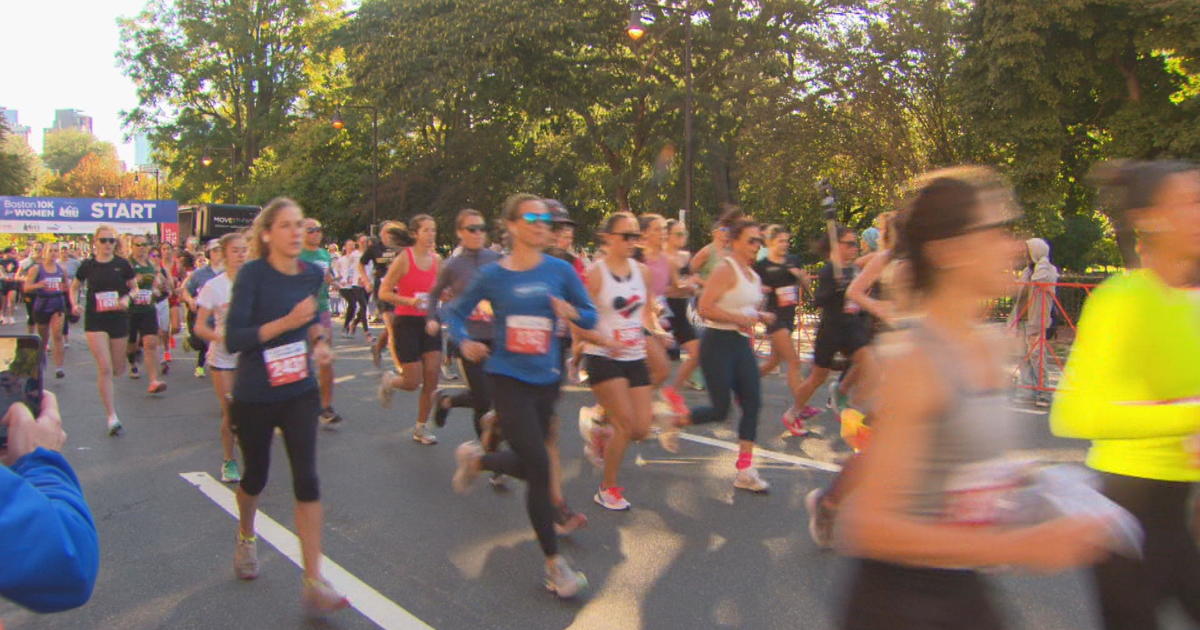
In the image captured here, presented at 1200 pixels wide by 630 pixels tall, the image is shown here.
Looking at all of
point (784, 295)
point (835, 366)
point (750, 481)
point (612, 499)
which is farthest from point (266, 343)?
point (835, 366)

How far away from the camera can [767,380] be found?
1077 centimetres

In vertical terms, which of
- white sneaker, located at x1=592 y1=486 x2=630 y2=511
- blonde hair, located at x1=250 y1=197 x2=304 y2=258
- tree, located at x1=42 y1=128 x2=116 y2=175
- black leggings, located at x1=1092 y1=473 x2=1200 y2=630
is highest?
tree, located at x1=42 y1=128 x2=116 y2=175

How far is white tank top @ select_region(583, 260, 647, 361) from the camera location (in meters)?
5.49

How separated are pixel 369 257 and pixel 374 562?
35.5 ft

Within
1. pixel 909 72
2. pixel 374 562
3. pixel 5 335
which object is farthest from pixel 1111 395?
pixel 909 72

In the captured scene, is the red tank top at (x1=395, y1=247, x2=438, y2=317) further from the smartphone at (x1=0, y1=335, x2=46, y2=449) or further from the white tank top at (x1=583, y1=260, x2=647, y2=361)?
the smartphone at (x1=0, y1=335, x2=46, y2=449)

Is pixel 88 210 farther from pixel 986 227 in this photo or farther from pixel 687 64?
pixel 986 227

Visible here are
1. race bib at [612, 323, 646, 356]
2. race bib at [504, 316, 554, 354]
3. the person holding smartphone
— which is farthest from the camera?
the person holding smartphone

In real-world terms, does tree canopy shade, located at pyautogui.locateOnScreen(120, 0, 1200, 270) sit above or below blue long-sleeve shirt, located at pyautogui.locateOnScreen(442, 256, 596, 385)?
above

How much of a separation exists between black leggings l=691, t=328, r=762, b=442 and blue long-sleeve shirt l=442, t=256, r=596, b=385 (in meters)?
1.47

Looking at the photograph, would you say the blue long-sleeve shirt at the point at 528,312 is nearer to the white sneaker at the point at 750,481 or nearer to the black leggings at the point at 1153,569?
the white sneaker at the point at 750,481

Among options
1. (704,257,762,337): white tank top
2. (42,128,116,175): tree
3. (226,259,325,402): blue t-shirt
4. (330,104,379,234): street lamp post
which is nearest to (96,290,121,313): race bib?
(226,259,325,402): blue t-shirt

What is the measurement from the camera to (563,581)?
13.4 feet

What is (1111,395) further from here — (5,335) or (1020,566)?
(5,335)
